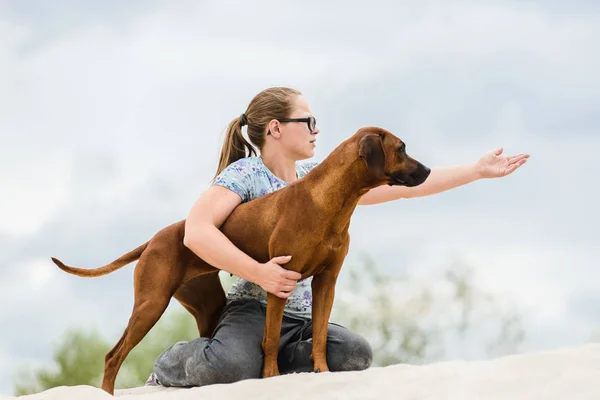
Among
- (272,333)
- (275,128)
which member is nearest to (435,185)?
(275,128)

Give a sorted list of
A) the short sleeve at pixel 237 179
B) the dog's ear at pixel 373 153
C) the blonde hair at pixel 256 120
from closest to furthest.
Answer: the dog's ear at pixel 373 153 < the short sleeve at pixel 237 179 < the blonde hair at pixel 256 120

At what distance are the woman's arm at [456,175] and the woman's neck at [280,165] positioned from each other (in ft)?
1.60

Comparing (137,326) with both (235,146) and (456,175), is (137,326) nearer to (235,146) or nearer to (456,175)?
(235,146)

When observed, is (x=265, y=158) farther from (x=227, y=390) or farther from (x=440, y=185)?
(x=227, y=390)

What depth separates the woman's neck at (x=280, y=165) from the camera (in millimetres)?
4383

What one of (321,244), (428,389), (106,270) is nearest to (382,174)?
A: (321,244)

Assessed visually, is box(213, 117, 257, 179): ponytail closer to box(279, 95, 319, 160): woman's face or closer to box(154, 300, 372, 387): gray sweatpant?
box(279, 95, 319, 160): woman's face

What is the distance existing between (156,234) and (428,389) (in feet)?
5.71

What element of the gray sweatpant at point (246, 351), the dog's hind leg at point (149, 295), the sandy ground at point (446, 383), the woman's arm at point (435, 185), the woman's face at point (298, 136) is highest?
the woman's face at point (298, 136)

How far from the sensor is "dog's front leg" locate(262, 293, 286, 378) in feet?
12.1

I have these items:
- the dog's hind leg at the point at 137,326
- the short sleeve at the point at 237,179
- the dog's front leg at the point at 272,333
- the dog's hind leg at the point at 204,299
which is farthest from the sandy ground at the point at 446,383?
the short sleeve at the point at 237,179

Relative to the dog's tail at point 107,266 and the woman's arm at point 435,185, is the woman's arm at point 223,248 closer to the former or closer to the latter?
the dog's tail at point 107,266

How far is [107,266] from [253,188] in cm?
93

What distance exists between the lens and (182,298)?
4.26 meters
